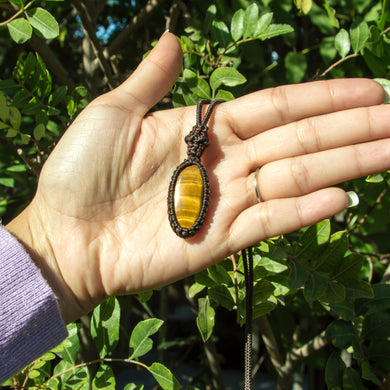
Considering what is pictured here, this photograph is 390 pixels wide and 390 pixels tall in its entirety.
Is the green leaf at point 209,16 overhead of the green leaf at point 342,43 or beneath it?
overhead

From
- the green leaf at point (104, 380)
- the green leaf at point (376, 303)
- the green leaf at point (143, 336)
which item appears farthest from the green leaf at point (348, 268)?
the green leaf at point (104, 380)

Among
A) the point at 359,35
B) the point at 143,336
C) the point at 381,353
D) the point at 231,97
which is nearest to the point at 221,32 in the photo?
the point at 231,97

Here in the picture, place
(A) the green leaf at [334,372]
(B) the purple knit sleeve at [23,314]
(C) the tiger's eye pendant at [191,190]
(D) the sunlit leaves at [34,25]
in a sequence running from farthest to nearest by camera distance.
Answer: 1. (A) the green leaf at [334,372]
2. (D) the sunlit leaves at [34,25]
3. (C) the tiger's eye pendant at [191,190]
4. (B) the purple knit sleeve at [23,314]

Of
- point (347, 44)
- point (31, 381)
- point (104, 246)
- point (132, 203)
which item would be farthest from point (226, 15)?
point (31, 381)

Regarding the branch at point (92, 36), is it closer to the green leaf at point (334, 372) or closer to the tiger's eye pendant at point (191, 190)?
the tiger's eye pendant at point (191, 190)

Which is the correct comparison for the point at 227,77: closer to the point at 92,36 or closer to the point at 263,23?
the point at 263,23

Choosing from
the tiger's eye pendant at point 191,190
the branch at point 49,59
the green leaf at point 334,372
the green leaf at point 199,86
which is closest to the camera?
the tiger's eye pendant at point 191,190

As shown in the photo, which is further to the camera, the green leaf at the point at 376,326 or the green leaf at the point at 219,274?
the green leaf at the point at 376,326

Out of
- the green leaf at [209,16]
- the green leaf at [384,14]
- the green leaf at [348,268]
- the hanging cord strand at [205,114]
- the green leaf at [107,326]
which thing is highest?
the green leaf at [209,16]
